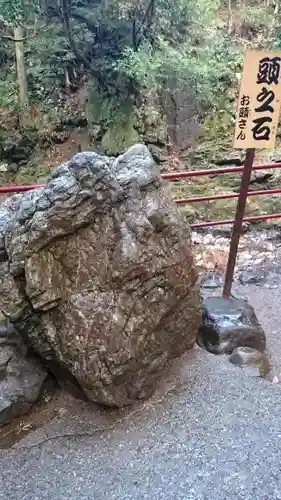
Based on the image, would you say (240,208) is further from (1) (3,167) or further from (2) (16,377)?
(1) (3,167)

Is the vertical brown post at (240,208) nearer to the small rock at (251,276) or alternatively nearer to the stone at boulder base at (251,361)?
the stone at boulder base at (251,361)

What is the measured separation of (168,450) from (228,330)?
107 cm

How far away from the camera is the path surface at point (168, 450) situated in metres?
2.10

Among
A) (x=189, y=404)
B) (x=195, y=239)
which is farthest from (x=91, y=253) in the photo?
(x=195, y=239)

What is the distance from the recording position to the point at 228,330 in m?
3.13

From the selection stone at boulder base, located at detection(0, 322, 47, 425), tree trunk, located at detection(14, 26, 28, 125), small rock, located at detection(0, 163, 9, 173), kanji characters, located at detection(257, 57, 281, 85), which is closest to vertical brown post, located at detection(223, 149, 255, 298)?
kanji characters, located at detection(257, 57, 281, 85)

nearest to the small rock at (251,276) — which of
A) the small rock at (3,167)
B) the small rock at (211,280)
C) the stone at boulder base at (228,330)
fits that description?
the small rock at (211,280)

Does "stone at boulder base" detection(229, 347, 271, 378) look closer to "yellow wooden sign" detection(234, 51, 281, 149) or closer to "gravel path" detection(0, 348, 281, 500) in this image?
"gravel path" detection(0, 348, 281, 500)

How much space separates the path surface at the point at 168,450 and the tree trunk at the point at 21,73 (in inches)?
297

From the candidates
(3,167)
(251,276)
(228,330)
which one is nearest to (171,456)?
(228,330)

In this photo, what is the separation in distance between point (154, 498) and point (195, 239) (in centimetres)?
432

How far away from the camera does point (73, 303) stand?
7.82 feet

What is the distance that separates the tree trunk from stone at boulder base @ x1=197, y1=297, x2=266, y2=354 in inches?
275

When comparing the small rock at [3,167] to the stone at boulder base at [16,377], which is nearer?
the stone at boulder base at [16,377]
